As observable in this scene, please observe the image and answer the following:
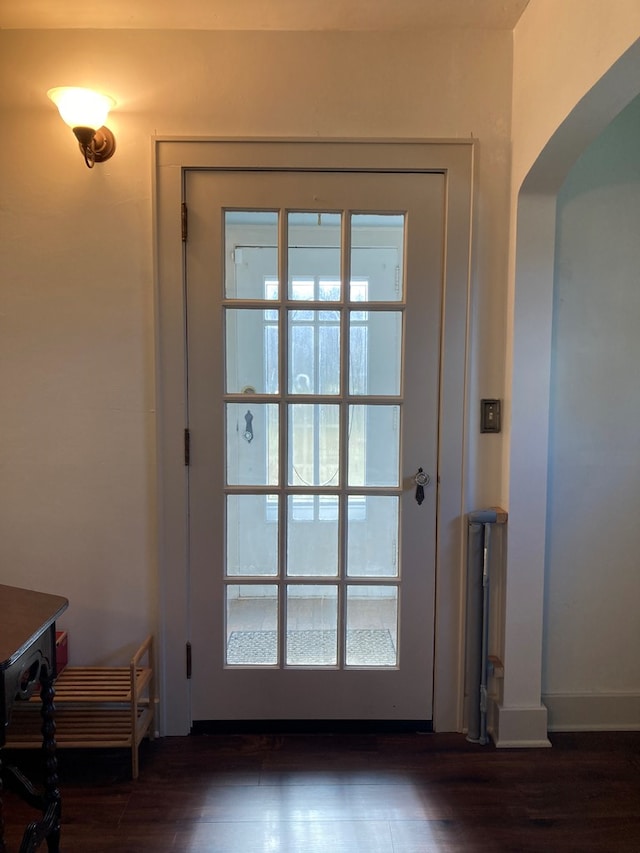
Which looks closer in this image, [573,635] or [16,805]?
[16,805]

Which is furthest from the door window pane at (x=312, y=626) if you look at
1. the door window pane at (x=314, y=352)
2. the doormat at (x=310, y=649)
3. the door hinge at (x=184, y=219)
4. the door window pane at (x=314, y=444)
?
the door hinge at (x=184, y=219)

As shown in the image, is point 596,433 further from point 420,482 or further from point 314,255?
point 314,255

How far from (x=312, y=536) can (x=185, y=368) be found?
771 mm

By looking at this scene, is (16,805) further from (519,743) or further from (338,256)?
(338,256)

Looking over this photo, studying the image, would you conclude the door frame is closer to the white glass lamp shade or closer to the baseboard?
the baseboard

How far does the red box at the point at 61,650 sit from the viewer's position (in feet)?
6.03

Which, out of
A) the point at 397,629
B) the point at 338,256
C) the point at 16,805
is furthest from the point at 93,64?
the point at 16,805

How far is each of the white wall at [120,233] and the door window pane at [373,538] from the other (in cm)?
31

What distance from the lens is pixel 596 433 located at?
1904 millimetres

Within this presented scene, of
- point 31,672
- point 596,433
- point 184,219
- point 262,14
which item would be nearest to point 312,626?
point 31,672

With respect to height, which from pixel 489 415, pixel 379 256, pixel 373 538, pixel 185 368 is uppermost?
pixel 379 256

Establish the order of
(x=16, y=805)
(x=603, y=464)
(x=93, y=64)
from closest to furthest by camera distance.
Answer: (x=16, y=805), (x=93, y=64), (x=603, y=464)

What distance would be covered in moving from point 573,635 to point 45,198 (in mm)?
2494

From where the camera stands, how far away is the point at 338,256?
6.05 ft
